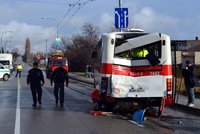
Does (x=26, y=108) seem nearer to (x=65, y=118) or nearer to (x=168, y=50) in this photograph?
(x=65, y=118)

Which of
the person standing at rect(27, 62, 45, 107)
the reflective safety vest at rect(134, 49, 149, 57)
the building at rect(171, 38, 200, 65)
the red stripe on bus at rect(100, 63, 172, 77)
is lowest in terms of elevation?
the person standing at rect(27, 62, 45, 107)

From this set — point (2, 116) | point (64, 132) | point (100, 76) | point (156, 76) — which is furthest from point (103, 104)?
point (64, 132)

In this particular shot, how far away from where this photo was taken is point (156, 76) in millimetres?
14211

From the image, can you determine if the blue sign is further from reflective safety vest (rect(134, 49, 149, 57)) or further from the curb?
reflective safety vest (rect(134, 49, 149, 57))

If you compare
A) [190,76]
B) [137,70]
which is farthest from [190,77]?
[137,70]

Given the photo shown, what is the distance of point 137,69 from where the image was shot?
46.9ft

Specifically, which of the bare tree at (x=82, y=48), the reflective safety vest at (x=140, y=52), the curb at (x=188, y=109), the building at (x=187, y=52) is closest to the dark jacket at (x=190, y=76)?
the curb at (x=188, y=109)

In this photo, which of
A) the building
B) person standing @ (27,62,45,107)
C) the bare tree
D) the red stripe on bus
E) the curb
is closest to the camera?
the red stripe on bus

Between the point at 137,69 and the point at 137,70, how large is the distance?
0.11 ft

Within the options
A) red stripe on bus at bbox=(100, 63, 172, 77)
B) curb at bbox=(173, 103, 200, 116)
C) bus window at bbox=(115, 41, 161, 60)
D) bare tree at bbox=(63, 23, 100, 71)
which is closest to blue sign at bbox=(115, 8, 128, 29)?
curb at bbox=(173, 103, 200, 116)

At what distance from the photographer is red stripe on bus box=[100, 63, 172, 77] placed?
14164 mm

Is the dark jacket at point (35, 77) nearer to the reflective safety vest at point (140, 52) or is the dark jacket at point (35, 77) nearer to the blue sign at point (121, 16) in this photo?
the reflective safety vest at point (140, 52)

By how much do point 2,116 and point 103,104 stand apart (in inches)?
144

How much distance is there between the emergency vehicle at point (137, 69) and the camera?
14.2m
